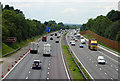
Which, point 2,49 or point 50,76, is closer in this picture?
point 50,76

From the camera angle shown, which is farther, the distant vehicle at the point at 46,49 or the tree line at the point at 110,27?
the tree line at the point at 110,27

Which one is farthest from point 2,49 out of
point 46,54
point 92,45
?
point 92,45

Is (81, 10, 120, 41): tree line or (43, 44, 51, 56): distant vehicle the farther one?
(81, 10, 120, 41): tree line

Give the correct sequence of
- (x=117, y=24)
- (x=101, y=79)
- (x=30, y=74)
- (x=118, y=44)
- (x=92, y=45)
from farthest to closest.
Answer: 1. (x=117, y=24)
2. (x=92, y=45)
3. (x=118, y=44)
4. (x=30, y=74)
5. (x=101, y=79)

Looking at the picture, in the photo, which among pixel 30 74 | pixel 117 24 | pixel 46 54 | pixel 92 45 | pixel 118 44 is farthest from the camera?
pixel 117 24

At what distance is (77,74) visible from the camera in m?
41.3

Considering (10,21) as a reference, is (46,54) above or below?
below

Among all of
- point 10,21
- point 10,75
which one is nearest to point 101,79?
point 10,75

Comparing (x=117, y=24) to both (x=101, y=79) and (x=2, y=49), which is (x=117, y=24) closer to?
(x=2, y=49)

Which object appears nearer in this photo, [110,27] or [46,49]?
[46,49]

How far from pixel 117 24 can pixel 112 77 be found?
75.8 m

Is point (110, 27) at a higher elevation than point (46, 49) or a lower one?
higher

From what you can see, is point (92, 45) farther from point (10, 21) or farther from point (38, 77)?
point (38, 77)

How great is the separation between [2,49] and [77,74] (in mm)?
34754
